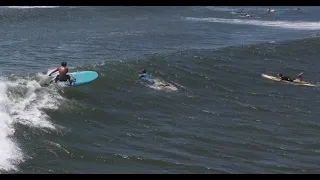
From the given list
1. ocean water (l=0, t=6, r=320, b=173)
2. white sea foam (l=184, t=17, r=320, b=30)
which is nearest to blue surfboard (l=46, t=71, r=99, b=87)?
ocean water (l=0, t=6, r=320, b=173)

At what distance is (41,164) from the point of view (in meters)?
14.1

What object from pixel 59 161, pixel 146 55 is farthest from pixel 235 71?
pixel 59 161

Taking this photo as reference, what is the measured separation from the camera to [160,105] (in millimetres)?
23391

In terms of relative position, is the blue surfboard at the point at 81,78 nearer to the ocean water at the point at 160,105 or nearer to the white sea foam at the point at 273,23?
the ocean water at the point at 160,105

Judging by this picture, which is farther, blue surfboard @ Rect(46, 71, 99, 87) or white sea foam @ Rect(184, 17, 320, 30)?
white sea foam @ Rect(184, 17, 320, 30)

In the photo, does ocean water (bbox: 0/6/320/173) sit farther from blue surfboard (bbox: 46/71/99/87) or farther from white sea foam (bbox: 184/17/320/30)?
white sea foam (bbox: 184/17/320/30)

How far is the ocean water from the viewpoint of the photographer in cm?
1548

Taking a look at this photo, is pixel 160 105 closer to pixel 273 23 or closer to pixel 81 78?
pixel 81 78

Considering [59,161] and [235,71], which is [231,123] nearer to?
[59,161]

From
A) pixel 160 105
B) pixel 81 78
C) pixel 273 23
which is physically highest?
pixel 273 23

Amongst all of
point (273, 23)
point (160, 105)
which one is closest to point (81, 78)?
point (160, 105)

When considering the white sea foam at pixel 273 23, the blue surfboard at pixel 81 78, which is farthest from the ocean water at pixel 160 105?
the white sea foam at pixel 273 23

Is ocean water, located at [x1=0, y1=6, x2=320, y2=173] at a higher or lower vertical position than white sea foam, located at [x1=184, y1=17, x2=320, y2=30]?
lower
